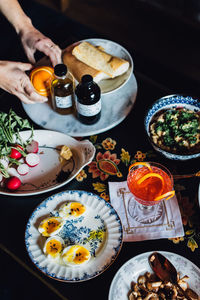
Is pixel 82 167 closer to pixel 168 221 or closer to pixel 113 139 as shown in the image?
pixel 113 139

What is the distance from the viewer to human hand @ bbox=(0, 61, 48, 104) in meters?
1.31

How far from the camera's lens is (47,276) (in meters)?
1.00

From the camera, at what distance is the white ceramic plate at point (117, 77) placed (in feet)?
4.71

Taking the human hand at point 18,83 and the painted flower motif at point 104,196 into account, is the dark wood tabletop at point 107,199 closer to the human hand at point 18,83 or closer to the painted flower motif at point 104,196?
the painted flower motif at point 104,196

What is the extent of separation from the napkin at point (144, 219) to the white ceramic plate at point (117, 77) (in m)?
0.49

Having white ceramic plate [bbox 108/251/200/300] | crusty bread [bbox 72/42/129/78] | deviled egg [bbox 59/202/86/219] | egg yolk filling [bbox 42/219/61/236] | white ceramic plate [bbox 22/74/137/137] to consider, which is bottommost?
white ceramic plate [bbox 108/251/200/300]

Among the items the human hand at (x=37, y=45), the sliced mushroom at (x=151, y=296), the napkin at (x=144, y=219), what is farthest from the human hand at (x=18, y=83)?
the sliced mushroom at (x=151, y=296)

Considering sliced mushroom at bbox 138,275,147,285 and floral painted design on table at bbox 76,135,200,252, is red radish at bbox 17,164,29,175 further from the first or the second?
sliced mushroom at bbox 138,275,147,285

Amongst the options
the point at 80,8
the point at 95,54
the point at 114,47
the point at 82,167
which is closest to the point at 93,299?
the point at 82,167

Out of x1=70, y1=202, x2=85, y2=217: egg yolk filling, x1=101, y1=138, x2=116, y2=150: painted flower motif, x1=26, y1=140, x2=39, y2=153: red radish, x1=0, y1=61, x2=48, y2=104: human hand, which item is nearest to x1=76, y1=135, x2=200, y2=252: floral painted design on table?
x1=101, y1=138, x2=116, y2=150: painted flower motif

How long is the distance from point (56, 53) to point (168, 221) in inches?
36.6

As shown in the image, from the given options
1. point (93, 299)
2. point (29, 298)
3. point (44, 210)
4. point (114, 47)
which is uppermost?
point (114, 47)

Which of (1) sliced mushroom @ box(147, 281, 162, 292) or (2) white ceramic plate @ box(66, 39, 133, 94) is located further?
(2) white ceramic plate @ box(66, 39, 133, 94)

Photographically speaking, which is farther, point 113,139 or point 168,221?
point 113,139
